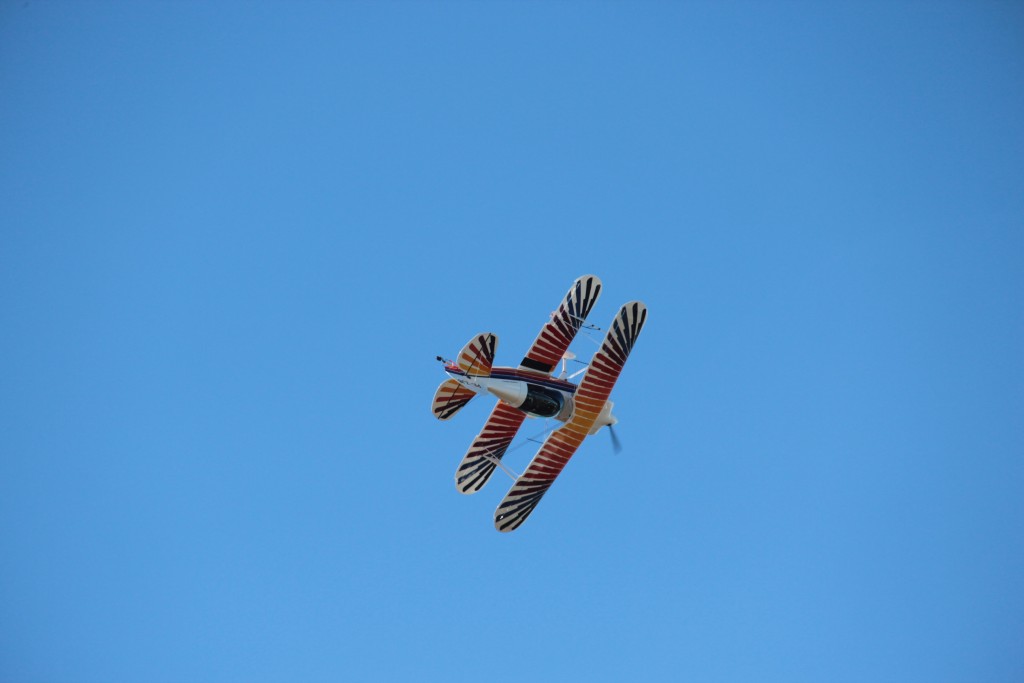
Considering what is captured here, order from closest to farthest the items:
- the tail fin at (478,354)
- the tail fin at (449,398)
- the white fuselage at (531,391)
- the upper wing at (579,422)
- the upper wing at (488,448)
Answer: the tail fin at (478,354) < the upper wing at (579,422) < the white fuselage at (531,391) < the tail fin at (449,398) < the upper wing at (488,448)

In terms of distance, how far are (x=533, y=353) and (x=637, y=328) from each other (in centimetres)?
349

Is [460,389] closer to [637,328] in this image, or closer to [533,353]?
[533,353]

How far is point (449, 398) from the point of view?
30.0 m

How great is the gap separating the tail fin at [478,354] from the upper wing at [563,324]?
1.83 m

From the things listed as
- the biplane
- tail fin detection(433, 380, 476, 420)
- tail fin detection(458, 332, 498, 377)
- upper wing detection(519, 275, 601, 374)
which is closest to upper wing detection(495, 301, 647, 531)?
the biplane

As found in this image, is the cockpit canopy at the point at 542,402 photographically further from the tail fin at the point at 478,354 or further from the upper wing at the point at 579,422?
the tail fin at the point at 478,354

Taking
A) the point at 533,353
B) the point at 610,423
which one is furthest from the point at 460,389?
the point at 610,423

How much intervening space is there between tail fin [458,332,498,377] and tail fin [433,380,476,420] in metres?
2.66

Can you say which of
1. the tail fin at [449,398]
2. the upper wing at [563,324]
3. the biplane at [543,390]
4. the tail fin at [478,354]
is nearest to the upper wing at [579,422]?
the biplane at [543,390]

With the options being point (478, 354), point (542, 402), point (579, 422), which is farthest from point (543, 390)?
point (478, 354)

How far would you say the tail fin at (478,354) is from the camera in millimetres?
26766

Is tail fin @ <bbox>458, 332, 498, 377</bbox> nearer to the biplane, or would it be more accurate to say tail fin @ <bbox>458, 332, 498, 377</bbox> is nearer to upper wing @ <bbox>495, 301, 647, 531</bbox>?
the biplane

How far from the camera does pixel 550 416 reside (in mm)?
28828

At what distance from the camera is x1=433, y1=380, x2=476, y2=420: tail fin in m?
29.9
